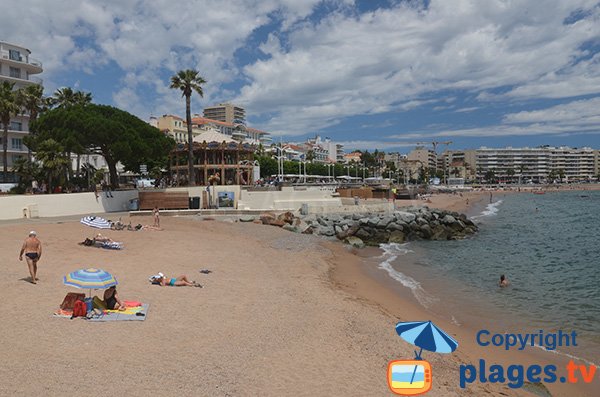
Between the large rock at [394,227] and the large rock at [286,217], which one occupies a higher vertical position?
the large rock at [286,217]

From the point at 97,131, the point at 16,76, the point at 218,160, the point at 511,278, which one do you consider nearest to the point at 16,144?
the point at 16,76

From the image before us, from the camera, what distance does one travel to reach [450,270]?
2273cm

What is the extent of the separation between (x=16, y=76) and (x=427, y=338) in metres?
68.4

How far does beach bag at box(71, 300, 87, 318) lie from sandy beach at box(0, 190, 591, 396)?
0.32m

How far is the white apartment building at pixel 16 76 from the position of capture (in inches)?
2338

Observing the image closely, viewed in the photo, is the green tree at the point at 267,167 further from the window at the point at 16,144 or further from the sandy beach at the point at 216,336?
the sandy beach at the point at 216,336

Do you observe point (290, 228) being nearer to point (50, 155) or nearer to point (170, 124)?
point (50, 155)

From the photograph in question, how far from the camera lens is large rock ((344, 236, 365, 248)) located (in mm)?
30492

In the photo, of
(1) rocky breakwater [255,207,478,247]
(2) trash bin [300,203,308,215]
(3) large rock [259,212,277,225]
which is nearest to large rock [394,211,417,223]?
(1) rocky breakwater [255,207,478,247]

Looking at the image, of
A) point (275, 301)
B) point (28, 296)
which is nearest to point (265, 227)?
point (275, 301)

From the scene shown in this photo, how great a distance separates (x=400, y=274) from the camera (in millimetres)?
21609

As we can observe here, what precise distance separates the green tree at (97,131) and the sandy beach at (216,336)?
1830cm

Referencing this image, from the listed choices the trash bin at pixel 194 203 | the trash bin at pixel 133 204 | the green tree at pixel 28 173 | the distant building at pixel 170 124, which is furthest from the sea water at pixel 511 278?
the distant building at pixel 170 124

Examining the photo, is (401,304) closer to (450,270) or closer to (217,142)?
(450,270)
